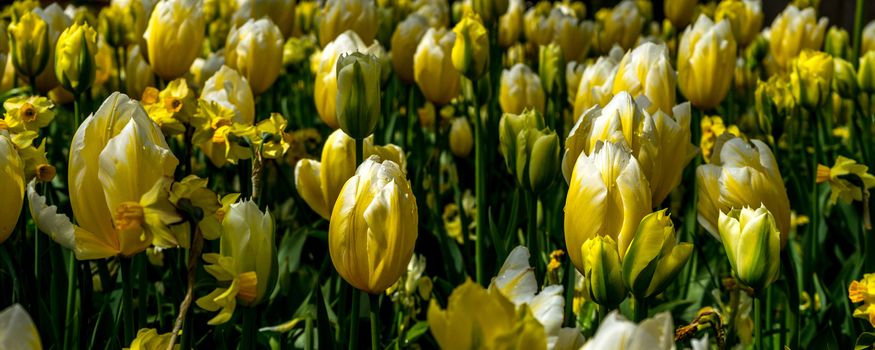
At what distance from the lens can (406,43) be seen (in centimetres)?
267

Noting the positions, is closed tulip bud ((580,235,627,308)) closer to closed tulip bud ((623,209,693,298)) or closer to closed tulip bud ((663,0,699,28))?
closed tulip bud ((623,209,693,298))

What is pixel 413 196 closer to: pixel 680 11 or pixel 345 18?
pixel 345 18

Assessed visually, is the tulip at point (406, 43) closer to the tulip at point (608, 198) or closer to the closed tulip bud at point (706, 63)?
the closed tulip bud at point (706, 63)

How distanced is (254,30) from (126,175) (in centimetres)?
133

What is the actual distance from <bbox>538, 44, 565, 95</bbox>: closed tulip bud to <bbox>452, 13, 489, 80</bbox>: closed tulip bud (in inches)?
15.8

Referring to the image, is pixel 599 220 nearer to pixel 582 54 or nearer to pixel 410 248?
pixel 410 248

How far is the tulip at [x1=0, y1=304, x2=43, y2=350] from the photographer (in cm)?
72

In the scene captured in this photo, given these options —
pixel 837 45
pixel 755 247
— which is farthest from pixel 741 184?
pixel 837 45

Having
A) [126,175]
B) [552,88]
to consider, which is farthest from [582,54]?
[126,175]

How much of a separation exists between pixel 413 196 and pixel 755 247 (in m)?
0.43

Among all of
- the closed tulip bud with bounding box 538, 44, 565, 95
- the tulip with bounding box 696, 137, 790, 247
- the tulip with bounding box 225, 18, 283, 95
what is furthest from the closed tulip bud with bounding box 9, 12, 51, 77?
the tulip with bounding box 696, 137, 790, 247

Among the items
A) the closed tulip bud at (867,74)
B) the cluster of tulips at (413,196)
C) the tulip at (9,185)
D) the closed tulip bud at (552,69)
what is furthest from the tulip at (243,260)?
the closed tulip bud at (867,74)

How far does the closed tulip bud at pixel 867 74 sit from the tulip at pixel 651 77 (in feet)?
3.23

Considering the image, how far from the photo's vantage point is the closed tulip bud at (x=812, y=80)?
90.7 inches
